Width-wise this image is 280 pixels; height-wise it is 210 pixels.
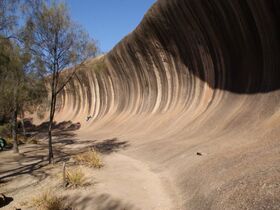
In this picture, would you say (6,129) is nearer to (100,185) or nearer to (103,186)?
(100,185)

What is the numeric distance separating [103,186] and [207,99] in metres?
10.3

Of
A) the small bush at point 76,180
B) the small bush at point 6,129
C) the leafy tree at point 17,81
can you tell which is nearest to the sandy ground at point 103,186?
the small bush at point 76,180

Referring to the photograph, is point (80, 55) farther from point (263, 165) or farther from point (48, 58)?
point (263, 165)

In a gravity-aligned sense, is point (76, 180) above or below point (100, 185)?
above

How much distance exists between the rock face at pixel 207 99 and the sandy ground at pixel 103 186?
557mm

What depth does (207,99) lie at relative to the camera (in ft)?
61.2

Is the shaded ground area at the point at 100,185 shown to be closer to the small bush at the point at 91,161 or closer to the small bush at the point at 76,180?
the small bush at the point at 76,180

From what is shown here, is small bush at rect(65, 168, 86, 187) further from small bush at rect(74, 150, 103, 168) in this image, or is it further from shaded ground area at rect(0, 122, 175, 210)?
small bush at rect(74, 150, 103, 168)

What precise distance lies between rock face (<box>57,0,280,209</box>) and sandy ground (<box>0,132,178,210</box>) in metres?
0.56

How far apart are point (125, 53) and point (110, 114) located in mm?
6186

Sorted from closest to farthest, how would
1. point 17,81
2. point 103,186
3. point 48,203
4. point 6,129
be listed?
point 48,203
point 103,186
point 17,81
point 6,129

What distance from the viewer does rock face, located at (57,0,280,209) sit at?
7.98 metres

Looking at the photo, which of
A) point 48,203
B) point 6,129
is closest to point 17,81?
point 6,129

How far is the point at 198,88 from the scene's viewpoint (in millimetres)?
20016
